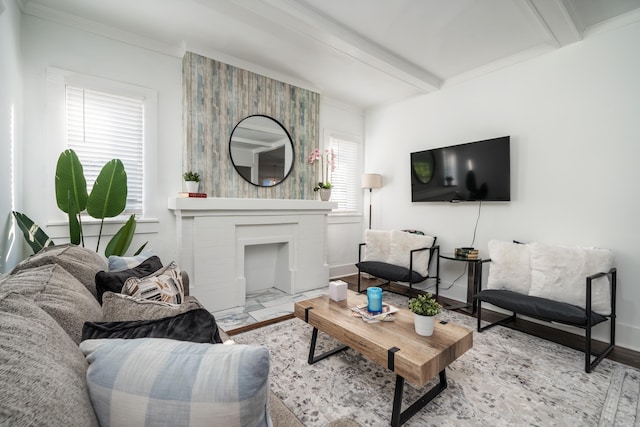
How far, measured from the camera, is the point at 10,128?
2127 millimetres

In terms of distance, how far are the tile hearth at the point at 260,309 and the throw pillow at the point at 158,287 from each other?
1.20m

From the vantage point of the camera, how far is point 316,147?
14.1 feet

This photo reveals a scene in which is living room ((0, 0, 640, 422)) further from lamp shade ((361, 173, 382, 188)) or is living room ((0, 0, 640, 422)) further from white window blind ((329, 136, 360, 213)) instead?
white window blind ((329, 136, 360, 213))

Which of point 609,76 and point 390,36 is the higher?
point 390,36

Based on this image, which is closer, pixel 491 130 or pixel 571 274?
pixel 571 274

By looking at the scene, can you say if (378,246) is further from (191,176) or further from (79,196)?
(79,196)

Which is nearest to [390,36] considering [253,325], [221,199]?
[221,199]

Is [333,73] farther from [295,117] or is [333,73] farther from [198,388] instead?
[198,388]

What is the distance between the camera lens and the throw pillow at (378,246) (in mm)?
4043

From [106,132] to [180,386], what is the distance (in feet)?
10.1

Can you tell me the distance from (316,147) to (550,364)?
3.46 m

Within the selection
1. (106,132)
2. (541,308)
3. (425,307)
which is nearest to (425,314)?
(425,307)

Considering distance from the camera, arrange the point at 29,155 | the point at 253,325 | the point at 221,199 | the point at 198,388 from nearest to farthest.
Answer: the point at 198,388
the point at 29,155
the point at 253,325
the point at 221,199

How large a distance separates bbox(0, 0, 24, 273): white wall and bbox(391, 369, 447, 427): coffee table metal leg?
272 cm
